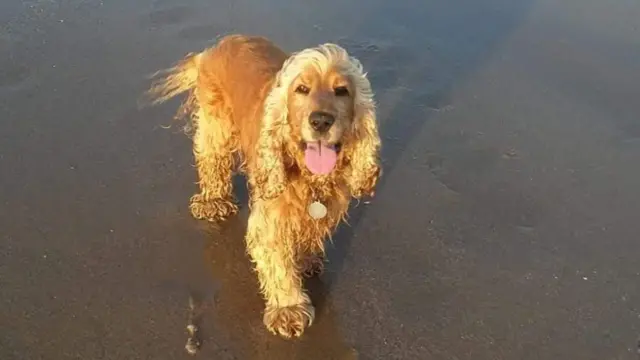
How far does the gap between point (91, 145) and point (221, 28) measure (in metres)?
1.98

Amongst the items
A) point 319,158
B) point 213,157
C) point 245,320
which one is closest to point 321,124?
point 319,158

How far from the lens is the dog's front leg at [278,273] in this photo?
3671mm

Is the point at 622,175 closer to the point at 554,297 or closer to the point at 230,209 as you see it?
the point at 554,297

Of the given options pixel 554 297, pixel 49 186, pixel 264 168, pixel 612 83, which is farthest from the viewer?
pixel 612 83

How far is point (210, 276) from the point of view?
4012 mm

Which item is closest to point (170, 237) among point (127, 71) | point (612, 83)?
point (127, 71)

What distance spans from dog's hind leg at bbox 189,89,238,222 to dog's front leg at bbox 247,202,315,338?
0.68 meters

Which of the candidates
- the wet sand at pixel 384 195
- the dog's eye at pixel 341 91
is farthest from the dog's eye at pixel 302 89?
the wet sand at pixel 384 195

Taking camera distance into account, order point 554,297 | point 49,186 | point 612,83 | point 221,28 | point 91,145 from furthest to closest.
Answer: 1. point 221,28
2. point 612,83
3. point 91,145
4. point 49,186
5. point 554,297

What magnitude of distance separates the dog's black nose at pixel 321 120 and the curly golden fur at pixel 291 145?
0.02 meters

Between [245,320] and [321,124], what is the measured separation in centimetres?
109

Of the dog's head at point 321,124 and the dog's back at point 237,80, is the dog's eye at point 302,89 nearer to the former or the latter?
the dog's head at point 321,124

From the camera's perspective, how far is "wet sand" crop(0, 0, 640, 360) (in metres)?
3.69

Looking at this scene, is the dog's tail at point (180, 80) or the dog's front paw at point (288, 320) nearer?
A: the dog's front paw at point (288, 320)
